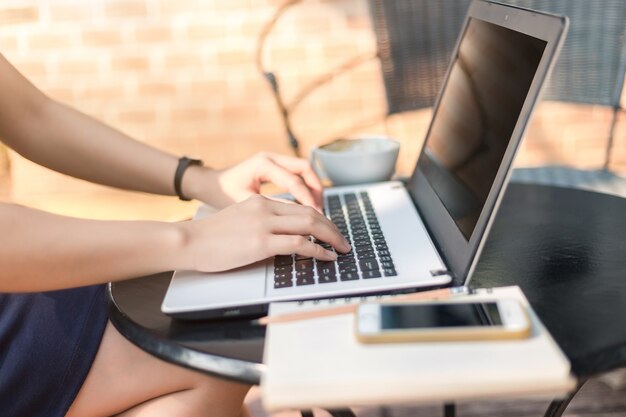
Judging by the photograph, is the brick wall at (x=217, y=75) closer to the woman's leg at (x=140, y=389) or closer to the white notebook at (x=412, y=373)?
the woman's leg at (x=140, y=389)

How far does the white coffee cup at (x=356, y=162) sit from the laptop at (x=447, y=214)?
0.42 feet

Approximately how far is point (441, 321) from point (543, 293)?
22 cm

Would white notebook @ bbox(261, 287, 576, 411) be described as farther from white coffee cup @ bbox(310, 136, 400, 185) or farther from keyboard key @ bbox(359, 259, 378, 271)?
white coffee cup @ bbox(310, 136, 400, 185)

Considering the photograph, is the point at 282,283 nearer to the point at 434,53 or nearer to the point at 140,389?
the point at 140,389

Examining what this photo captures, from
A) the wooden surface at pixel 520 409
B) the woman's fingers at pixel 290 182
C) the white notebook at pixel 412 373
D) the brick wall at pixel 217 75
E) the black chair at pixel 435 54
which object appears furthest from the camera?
the brick wall at pixel 217 75

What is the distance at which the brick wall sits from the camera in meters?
2.69

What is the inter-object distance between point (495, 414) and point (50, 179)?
216 cm

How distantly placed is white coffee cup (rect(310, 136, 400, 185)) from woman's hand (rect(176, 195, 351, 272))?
1.28 feet

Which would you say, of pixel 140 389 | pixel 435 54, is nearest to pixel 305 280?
pixel 140 389

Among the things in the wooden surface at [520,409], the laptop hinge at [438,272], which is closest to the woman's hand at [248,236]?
the laptop hinge at [438,272]

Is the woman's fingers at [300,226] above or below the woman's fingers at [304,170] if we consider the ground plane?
above

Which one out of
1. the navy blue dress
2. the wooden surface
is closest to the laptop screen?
the navy blue dress

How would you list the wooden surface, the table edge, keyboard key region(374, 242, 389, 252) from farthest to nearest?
the wooden surface → keyboard key region(374, 242, 389, 252) → the table edge

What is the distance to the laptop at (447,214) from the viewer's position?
0.76 meters
